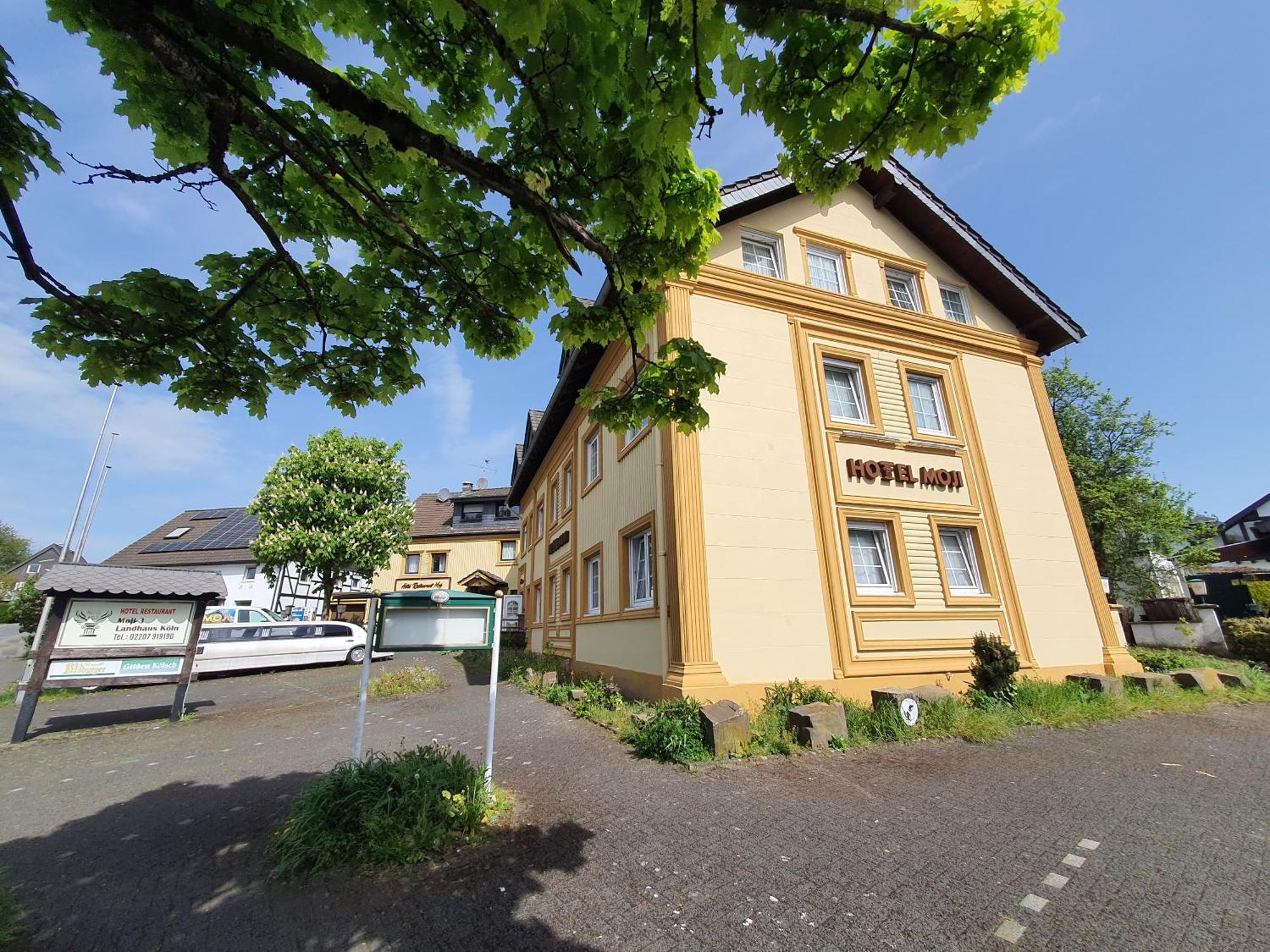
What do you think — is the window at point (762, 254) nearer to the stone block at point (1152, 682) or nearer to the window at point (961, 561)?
the window at point (961, 561)

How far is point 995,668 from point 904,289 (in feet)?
27.7

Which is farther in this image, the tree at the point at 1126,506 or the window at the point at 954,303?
the tree at the point at 1126,506

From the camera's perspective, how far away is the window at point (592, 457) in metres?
12.5

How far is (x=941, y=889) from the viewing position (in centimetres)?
310

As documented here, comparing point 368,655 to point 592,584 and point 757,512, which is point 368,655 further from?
point 592,584

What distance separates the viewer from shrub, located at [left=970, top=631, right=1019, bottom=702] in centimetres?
807

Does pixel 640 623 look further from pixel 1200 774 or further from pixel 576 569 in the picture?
pixel 1200 774

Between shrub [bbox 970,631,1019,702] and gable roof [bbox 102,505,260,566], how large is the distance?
33221 millimetres

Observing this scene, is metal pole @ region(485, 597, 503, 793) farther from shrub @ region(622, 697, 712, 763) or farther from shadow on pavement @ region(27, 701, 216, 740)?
shadow on pavement @ region(27, 701, 216, 740)

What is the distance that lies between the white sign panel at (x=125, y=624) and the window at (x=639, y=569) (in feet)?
25.2

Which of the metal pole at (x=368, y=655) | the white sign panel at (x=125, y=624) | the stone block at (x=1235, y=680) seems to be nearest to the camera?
the metal pole at (x=368, y=655)

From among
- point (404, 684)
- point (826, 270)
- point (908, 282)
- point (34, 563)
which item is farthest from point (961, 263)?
point (34, 563)

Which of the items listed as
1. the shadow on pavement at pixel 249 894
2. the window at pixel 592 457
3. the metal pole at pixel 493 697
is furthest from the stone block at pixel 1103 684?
the window at pixel 592 457

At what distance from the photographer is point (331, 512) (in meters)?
21.7
